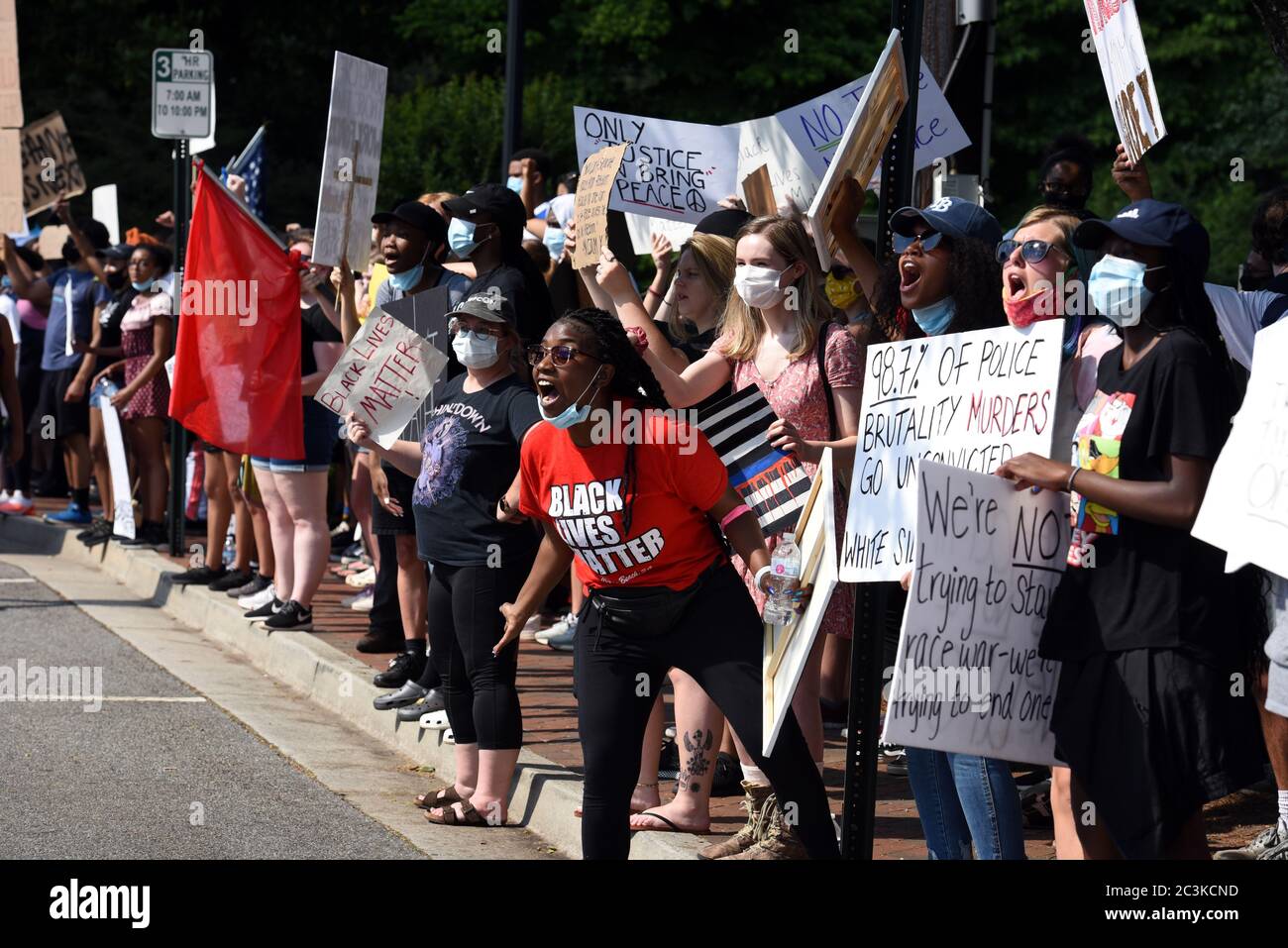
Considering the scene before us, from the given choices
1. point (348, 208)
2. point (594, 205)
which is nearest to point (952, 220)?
point (594, 205)

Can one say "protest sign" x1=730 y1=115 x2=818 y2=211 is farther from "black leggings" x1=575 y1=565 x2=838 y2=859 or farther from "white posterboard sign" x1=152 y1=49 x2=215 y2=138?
"white posterboard sign" x1=152 y1=49 x2=215 y2=138

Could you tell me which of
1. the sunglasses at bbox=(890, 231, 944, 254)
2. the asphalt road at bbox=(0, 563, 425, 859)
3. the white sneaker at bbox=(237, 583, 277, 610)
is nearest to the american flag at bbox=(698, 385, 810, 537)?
the sunglasses at bbox=(890, 231, 944, 254)

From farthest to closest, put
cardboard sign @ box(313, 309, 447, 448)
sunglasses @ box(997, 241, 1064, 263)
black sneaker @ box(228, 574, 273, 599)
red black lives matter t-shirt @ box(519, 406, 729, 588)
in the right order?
black sneaker @ box(228, 574, 273, 599), cardboard sign @ box(313, 309, 447, 448), red black lives matter t-shirt @ box(519, 406, 729, 588), sunglasses @ box(997, 241, 1064, 263)

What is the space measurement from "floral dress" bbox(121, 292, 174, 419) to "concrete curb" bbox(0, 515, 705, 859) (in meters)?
1.00

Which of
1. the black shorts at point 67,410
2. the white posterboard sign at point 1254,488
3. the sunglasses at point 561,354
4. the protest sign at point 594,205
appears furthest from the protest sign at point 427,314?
the black shorts at point 67,410

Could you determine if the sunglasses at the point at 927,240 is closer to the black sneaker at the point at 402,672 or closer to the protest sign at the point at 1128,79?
the protest sign at the point at 1128,79

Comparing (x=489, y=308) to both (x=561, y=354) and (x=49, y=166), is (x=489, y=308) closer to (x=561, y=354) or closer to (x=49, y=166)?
(x=561, y=354)

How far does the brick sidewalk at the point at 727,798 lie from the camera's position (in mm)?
6062

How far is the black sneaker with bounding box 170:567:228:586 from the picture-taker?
11.5 meters

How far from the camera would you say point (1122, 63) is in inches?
227

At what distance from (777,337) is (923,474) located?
155 centimetres

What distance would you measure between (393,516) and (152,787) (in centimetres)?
174
